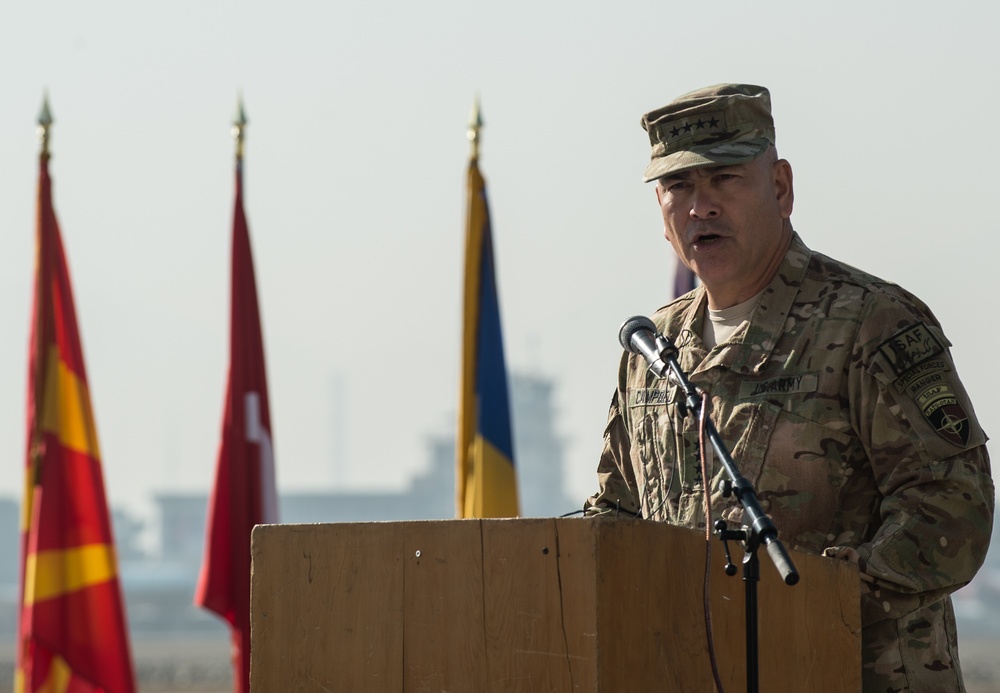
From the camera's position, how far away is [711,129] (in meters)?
3.65

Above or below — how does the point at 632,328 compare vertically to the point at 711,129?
below

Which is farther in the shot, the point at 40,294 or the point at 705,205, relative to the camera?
the point at 40,294

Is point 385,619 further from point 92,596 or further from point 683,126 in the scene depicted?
point 92,596

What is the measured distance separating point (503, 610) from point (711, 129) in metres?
1.50

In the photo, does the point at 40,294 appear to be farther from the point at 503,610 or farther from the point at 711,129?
the point at 503,610

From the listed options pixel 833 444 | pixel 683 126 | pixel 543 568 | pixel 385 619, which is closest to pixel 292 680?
pixel 385 619

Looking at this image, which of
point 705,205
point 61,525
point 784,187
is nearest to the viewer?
point 705,205

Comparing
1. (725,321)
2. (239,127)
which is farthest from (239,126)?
(725,321)

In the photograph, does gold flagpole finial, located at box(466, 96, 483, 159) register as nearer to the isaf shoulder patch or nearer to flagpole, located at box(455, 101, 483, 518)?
A: flagpole, located at box(455, 101, 483, 518)

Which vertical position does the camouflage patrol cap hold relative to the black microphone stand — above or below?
above

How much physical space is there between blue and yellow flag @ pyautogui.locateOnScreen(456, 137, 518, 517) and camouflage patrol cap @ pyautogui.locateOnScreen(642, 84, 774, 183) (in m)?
4.77

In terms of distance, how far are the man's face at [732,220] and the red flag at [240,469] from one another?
4671 millimetres

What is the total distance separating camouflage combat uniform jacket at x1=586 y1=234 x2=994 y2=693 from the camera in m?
3.18

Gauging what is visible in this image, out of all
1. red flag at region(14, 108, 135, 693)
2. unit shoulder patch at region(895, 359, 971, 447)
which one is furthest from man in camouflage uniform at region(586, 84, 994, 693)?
red flag at region(14, 108, 135, 693)
